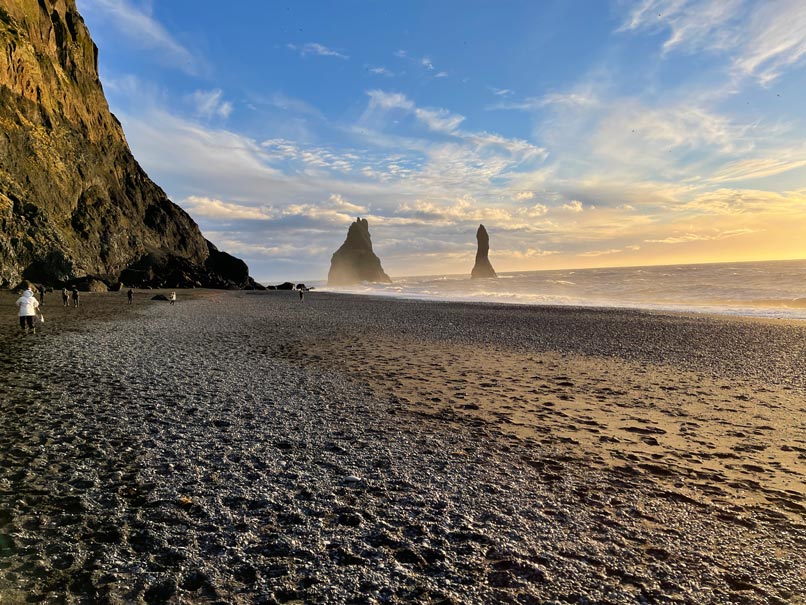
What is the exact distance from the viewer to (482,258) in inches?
7618

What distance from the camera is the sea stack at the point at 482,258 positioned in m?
194

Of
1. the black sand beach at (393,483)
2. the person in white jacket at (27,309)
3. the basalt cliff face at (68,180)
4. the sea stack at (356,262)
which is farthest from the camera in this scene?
the sea stack at (356,262)

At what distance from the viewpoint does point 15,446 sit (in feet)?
22.6

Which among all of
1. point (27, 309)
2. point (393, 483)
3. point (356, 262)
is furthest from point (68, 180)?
point (356, 262)

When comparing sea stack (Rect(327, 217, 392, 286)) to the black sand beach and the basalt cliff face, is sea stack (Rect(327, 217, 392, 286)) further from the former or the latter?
the black sand beach

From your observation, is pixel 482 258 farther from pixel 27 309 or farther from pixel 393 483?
pixel 393 483

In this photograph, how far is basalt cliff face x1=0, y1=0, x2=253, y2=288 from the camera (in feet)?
142

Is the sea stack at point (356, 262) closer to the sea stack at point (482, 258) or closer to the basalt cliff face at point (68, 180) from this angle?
the sea stack at point (482, 258)

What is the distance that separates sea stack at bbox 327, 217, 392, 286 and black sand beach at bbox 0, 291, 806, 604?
177901 mm

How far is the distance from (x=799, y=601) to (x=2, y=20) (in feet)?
229

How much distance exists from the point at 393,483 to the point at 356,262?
187940mm

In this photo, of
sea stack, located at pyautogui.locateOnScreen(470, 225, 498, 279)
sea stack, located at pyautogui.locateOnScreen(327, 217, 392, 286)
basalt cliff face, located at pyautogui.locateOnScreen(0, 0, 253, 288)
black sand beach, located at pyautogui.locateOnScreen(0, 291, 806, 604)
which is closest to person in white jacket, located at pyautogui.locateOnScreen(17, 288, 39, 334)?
black sand beach, located at pyautogui.locateOnScreen(0, 291, 806, 604)

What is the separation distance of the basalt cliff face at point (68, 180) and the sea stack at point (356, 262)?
4411 inches

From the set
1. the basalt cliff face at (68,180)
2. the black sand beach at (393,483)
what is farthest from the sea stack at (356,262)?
the black sand beach at (393,483)
